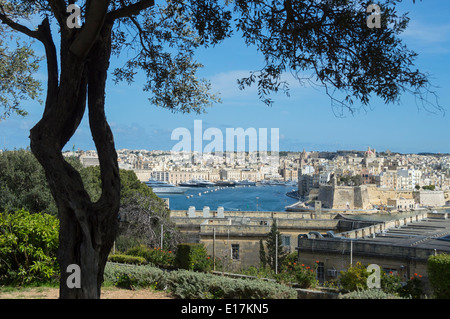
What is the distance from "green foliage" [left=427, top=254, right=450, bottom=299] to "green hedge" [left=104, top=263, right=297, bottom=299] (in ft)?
6.34

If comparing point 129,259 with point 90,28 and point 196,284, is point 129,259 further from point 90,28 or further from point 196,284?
point 90,28

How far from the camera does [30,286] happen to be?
268 inches

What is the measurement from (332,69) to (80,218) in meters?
3.23

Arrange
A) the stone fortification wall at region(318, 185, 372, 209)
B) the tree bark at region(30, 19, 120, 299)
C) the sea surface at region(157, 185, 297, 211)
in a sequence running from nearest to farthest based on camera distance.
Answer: the tree bark at region(30, 19, 120, 299) < the sea surface at region(157, 185, 297, 211) < the stone fortification wall at region(318, 185, 372, 209)

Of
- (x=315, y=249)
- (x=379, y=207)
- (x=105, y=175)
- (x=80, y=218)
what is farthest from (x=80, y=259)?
(x=379, y=207)

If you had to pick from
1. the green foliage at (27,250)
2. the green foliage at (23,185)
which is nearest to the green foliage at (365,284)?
the green foliage at (27,250)

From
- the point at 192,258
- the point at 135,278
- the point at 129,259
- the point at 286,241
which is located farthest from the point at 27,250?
the point at 286,241

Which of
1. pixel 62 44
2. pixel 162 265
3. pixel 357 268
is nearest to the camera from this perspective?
pixel 62 44

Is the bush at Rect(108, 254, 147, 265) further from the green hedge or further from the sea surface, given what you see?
the sea surface

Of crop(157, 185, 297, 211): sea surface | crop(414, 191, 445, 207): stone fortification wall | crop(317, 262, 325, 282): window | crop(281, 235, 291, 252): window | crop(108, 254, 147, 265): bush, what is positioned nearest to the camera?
crop(108, 254, 147, 265): bush

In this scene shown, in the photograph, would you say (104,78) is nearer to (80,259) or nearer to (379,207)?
(80,259)

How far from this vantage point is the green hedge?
6292 mm

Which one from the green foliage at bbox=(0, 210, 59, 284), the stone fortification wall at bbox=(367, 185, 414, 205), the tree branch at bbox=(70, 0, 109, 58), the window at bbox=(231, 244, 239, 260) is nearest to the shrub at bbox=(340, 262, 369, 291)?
the green foliage at bbox=(0, 210, 59, 284)
